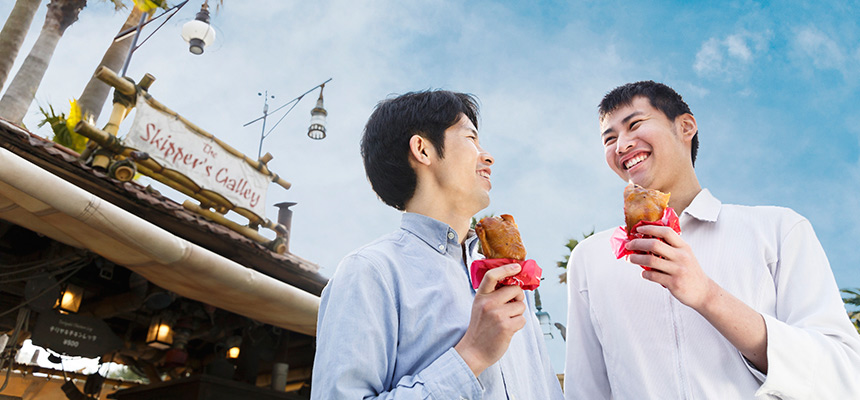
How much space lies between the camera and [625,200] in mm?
1761

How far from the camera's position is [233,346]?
757 centimetres

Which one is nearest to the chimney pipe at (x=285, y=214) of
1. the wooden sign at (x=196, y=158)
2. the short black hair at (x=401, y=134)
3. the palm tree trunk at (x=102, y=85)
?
the wooden sign at (x=196, y=158)

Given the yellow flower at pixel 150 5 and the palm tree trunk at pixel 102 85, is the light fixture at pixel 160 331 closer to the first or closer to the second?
the palm tree trunk at pixel 102 85

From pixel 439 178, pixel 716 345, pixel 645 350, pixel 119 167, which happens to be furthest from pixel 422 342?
pixel 119 167

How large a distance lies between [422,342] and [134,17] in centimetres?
1539

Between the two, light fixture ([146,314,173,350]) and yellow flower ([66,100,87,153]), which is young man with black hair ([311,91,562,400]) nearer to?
light fixture ([146,314,173,350])

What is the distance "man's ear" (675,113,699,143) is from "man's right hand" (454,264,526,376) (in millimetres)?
1274

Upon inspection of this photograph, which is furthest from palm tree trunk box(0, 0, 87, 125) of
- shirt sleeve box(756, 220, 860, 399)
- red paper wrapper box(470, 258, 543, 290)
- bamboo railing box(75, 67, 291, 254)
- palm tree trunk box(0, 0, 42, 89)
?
shirt sleeve box(756, 220, 860, 399)

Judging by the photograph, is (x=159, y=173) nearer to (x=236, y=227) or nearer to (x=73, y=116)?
(x=236, y=227)

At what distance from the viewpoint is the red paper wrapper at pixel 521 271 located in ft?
5.10

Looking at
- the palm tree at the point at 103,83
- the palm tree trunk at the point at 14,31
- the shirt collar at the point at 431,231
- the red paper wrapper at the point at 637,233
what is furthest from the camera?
the palm tree at the point at 103,83

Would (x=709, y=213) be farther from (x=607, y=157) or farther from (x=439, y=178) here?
(x=439, y=178)

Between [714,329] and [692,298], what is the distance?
1.25ft

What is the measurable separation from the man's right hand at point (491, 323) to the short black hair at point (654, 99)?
127 cm
